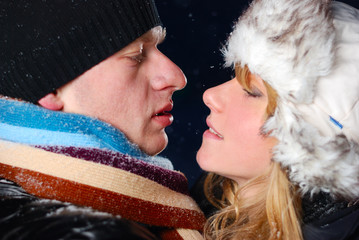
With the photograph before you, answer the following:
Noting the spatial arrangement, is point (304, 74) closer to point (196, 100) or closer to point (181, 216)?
point (181, 216)

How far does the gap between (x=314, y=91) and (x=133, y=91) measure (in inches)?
29.0

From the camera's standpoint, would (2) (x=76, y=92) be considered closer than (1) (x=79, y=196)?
No

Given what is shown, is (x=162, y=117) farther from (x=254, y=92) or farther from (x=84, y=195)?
(x=84, y=195)

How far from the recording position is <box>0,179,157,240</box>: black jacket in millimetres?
874

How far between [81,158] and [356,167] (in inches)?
41.1

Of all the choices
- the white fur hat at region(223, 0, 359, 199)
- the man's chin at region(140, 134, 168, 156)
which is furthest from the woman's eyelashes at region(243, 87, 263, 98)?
the man's chin at region(140, 134, 168, 156)

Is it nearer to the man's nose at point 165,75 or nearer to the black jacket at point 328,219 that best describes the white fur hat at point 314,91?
the black jacket at point 328,219

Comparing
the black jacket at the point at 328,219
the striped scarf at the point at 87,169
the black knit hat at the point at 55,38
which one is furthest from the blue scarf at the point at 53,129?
the black jacket at the point at 328,219

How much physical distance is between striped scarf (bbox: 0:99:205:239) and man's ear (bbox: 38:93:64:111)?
0.08m

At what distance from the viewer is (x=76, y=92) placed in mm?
1459

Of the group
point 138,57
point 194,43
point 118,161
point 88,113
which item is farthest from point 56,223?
point 194,43

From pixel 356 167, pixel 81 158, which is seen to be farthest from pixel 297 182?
pixel 81 158

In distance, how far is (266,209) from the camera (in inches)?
63.2

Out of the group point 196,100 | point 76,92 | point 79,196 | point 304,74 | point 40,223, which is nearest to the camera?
point 40,223
